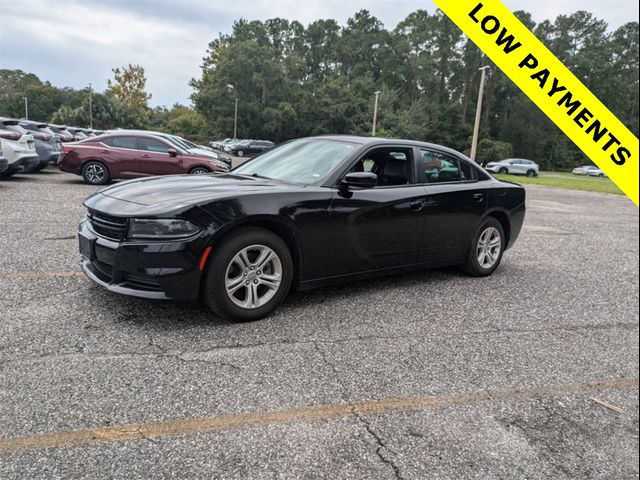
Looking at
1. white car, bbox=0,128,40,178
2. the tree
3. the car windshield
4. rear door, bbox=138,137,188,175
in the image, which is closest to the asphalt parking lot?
the car windshield

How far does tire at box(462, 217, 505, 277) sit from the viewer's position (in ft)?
17.2

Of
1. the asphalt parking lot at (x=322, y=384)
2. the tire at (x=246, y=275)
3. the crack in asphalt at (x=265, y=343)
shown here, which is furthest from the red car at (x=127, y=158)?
the crack in asphalt at (x=265, y=343)

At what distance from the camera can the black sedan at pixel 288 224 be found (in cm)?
335

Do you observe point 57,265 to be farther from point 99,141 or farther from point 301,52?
point 301,52

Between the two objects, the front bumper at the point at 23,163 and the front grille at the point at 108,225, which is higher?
the front grille at the point at 108,225

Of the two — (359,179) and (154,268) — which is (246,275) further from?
(359,179)

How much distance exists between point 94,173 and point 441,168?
9.61 m

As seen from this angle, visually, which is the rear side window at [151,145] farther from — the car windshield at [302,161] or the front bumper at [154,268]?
the front bumper at [154,268]

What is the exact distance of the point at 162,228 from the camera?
3.32m

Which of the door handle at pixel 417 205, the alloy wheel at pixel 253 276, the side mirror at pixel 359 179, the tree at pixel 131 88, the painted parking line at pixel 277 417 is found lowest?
the painted parking line at pixel 277 417

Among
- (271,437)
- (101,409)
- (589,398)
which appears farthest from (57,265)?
(589,398)

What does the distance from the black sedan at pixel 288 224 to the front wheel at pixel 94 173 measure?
8199 millimetres

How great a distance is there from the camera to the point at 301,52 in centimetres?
9144

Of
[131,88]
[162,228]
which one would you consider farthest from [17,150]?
[131,88]
